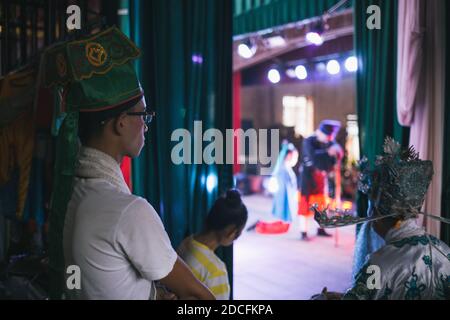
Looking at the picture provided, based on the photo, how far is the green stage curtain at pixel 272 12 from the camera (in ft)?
13.1

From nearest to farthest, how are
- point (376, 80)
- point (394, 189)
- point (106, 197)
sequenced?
1. point (106, 197)
2. point (394, 189)
3. point (376, 80)

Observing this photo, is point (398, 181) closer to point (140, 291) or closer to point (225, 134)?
point (140, 291)

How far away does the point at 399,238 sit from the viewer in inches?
59.7

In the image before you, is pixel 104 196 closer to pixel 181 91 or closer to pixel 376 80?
pixel 181 91

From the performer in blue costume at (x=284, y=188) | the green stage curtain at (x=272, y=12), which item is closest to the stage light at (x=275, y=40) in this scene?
the green stage curtain at (x=272, y=12)

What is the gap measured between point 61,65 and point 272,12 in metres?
3.79

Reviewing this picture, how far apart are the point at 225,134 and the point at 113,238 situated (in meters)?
1.51

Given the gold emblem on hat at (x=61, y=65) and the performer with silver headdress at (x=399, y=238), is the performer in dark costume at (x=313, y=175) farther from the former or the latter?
the gold emblem on hat at (x=61, y=65)

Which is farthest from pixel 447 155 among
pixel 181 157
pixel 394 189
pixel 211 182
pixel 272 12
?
pixel 272 12

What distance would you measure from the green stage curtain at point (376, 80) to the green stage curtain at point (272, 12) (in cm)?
104

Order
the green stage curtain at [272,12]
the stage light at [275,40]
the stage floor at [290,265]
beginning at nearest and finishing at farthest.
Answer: the stage floor at [290,265]
the green stage curtain at [272,12]
the stage light at [275,40]

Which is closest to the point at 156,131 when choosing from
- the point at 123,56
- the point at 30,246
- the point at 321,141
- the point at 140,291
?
the point at 30,246

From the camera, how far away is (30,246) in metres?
2.50

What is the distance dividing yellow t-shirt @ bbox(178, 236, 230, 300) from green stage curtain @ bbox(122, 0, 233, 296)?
0.68 m
